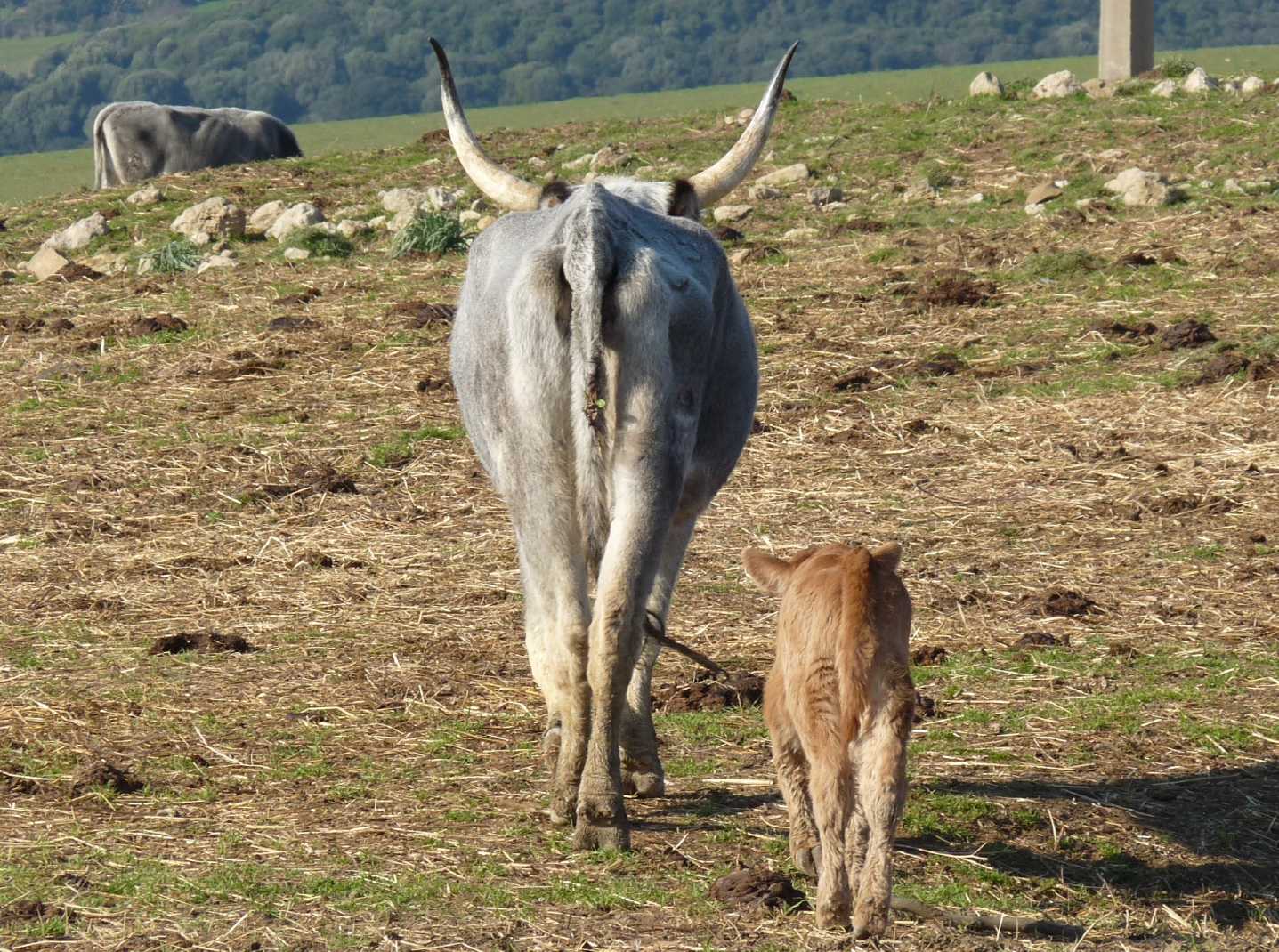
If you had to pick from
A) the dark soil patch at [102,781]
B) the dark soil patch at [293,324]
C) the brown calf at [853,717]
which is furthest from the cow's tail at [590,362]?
the dark soil patch at [293,324]

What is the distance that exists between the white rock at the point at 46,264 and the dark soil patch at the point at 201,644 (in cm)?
901

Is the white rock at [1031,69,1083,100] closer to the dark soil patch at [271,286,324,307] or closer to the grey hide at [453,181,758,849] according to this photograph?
the dark soil patch at [271,286,324,307]

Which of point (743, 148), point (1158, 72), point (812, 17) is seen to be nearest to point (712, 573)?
point (743, 148)

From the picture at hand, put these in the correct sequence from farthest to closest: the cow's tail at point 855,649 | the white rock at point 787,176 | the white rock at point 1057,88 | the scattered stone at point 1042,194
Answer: the white rock at point 1057,88
the white rock at point 787,176
the scattered stone at point 1042,194
the cow's tail at point 855,649

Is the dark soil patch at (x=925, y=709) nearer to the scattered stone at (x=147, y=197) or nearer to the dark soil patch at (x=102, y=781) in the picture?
the dark soil patch at (x=102, y=781)

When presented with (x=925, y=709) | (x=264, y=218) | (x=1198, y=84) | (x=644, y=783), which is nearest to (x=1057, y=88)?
(x=1198, y=84)

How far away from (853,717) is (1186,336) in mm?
7368

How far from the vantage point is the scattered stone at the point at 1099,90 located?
18.5m

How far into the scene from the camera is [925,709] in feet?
21.7

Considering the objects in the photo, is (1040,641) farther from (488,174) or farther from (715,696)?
(488,174)

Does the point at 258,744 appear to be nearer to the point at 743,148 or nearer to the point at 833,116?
the point at 743,148

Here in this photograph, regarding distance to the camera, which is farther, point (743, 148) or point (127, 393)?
point (127, 393)

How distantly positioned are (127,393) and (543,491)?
721 cm

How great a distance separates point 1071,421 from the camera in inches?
406
